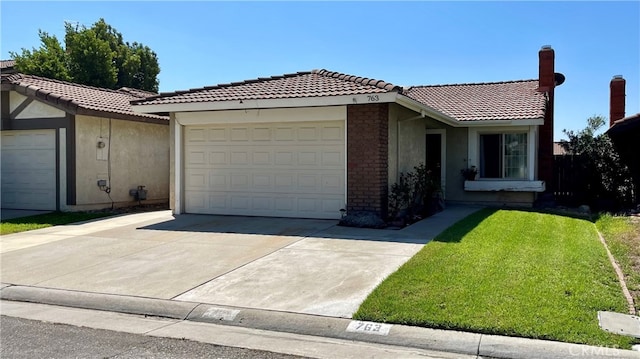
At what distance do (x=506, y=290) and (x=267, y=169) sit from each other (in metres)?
7.72

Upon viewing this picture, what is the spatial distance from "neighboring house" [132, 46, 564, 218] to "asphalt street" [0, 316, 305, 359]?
695 cm

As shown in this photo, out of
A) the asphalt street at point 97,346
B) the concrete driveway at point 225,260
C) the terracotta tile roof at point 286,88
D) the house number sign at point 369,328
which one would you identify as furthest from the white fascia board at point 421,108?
the asphalt street at point 97,346

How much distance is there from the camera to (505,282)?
633 centimetres

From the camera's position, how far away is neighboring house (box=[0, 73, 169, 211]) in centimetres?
1485

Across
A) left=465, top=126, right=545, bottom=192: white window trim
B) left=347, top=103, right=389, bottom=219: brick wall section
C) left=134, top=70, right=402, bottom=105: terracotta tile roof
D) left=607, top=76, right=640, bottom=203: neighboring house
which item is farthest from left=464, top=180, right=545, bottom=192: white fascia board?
left=134, top=70, right=402, bottom=105: terracotta tile roof

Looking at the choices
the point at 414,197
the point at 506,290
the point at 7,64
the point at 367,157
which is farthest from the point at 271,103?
the point at 7,64

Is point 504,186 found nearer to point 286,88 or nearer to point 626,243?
point 626,243

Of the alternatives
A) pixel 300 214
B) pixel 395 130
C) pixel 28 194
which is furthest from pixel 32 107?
pixel 395 130

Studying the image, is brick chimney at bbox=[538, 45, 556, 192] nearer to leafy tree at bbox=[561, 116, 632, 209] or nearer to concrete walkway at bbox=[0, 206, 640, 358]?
leafy tree at bbox=[561, 116, 632, 209]

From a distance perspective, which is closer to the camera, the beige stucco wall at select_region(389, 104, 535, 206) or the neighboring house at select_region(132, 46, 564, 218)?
the neighboring house at select_region(132, 46, 564, 218)

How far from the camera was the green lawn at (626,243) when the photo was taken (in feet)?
22.1

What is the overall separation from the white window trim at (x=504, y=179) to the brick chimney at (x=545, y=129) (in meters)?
2.16

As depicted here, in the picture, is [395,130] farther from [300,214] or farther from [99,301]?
[99,301]

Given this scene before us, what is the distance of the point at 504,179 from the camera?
16594 millimetres
